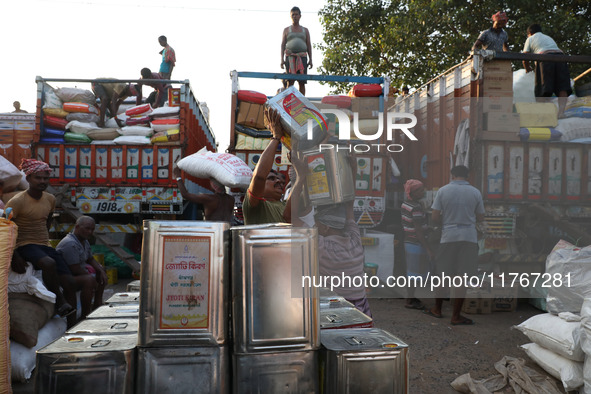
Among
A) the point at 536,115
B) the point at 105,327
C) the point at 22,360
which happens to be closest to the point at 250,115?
the point at 536,115

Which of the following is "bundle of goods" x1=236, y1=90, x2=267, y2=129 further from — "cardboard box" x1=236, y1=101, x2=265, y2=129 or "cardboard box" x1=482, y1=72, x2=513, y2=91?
"cardboard box" x1=482, y1=72, x2=513, y2=91

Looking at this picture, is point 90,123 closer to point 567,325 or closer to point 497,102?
point 497,102

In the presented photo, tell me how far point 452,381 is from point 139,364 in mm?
2431

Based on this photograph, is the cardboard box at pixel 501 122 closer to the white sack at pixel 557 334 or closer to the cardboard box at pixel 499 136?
the cardboard box at pixel 499 136

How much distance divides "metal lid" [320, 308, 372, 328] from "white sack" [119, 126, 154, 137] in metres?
5.04

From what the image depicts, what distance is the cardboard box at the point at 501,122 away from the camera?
15.5 ft

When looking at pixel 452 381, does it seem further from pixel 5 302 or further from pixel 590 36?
pixel 590 36

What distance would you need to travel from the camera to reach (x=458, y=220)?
12.5 ft

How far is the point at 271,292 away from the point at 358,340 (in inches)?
15.6

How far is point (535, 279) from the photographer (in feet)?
15.5

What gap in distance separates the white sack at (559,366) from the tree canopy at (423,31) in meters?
7.76

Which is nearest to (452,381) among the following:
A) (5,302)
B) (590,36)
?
(5,302)

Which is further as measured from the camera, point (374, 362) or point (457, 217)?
point (457, 217)

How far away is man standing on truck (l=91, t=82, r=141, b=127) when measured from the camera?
22.7 feet
